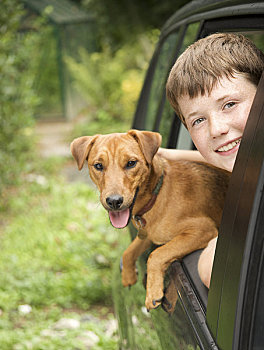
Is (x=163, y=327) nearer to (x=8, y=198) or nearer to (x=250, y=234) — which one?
(x=250, y=234)

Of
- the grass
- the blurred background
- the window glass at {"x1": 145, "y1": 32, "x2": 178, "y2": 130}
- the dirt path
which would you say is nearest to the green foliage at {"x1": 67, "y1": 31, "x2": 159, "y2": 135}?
the blurred background

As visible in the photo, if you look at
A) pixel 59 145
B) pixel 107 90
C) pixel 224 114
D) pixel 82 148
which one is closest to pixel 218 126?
pixel 224 114

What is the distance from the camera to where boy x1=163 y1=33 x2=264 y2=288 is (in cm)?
148

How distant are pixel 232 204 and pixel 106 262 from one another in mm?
3856

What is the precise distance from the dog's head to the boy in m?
0.37

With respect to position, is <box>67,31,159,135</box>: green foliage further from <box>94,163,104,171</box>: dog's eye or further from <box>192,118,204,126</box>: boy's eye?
<box>192,118,204,126</box>: boy's eye

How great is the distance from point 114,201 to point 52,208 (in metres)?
4.97

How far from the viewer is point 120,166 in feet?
6.32

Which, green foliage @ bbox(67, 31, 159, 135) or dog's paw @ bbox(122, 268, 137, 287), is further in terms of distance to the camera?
green foliage @ bbox(67, 31, 159, 135)

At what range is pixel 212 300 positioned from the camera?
1.31 metres

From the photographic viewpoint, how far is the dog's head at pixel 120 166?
6.04 ft

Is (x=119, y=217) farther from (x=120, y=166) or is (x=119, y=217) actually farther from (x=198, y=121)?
(x=198, y=121)

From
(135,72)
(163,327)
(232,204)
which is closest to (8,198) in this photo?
(163,327)

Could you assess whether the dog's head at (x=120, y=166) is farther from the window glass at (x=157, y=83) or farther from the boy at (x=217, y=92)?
the window glass at (x=157, y=83)
